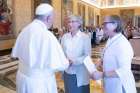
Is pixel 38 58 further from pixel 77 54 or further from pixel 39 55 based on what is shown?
pixel 77 54

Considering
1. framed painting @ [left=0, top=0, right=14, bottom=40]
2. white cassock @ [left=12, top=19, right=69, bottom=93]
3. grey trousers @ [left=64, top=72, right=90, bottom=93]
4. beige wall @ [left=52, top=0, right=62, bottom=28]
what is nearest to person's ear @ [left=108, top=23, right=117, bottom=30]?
white cassock @ [left=12, top=19, right=69, bottom=93]

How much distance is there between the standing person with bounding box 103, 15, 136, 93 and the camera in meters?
2.89

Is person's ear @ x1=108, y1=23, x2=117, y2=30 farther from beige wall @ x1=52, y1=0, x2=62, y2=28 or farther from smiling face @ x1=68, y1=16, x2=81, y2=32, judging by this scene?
beige wall @ x1=52, y1=0, x2=62, y2=28

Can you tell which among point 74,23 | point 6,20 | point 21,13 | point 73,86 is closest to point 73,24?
point 74,23

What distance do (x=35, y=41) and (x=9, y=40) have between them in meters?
11.4

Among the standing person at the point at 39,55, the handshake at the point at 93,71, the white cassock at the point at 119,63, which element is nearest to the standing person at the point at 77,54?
the handshake at the point at 93,71

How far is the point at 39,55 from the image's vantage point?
9.08 feet

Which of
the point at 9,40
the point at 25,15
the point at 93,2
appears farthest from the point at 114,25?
the point at 93,2

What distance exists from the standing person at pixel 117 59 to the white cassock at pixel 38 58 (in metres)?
0.48

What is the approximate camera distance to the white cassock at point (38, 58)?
9.07 feet

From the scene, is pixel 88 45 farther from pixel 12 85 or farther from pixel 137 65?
pixel 137 65

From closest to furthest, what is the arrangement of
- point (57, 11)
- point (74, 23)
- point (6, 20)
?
point (74, 23) < point (6, 20) < point (57, 11)

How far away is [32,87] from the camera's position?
9.50 feet

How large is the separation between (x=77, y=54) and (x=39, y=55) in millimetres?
932
